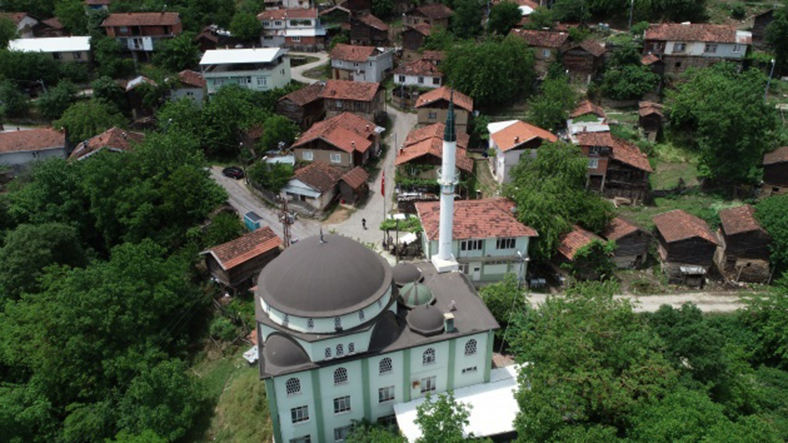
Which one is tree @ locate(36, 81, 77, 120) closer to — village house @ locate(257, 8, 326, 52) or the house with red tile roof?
village house @ locate(257, 8, 326, 52)

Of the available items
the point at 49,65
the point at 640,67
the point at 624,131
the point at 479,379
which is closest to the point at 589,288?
the point at 479,379

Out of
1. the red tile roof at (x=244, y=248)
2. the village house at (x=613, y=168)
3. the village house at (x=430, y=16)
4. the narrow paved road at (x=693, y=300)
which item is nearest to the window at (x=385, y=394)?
the narrow paved road at (x=693, y=300)

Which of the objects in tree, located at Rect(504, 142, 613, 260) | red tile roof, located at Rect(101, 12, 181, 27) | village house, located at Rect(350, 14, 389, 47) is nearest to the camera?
tree, located at Rect(504, 142, 613, 260)

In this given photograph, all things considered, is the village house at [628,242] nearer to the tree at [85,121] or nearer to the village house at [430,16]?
the village house at [430,16]

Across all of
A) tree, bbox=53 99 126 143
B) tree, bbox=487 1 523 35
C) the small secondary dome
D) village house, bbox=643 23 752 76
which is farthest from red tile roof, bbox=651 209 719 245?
tree, bbox=53 99 126 143

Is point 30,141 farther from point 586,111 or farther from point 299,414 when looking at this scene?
point 586,111
